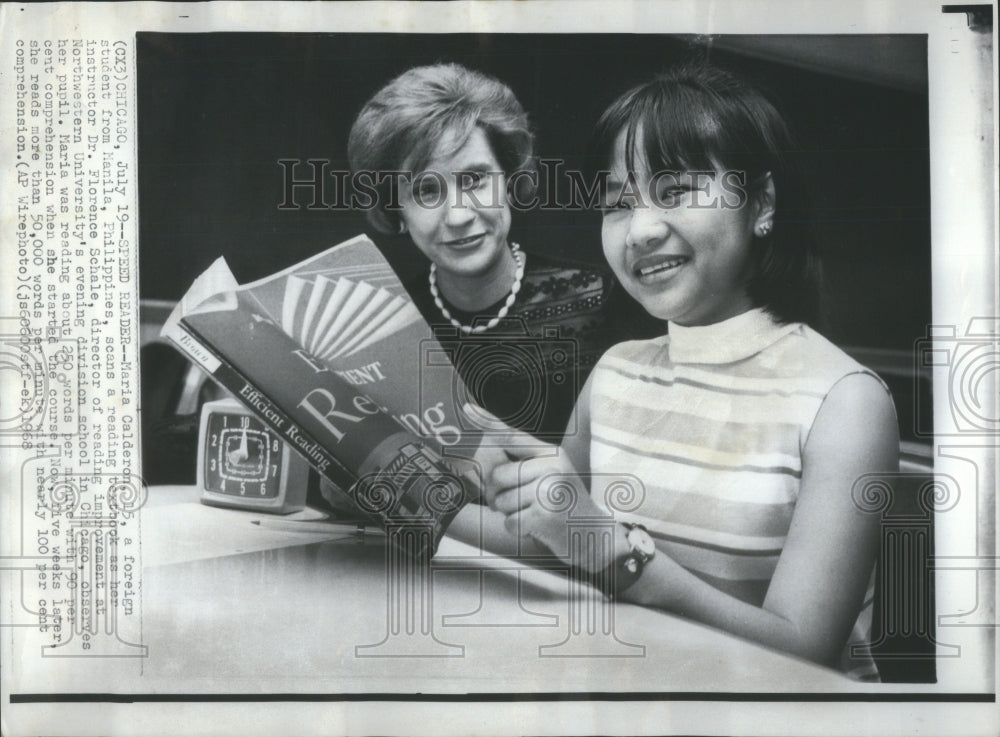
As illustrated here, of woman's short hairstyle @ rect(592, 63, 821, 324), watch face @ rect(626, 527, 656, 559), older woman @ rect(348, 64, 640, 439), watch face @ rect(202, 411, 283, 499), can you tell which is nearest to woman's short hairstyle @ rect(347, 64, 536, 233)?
older woman @ rect(348, 64, 640, 439)

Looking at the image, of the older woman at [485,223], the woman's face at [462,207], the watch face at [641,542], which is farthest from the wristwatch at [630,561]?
the woman's face at [462,207]

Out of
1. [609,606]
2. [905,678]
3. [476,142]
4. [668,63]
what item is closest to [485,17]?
[476,142]

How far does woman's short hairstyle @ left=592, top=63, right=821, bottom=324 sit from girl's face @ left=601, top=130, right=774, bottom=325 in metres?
0.02

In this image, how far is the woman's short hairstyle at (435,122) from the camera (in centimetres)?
162

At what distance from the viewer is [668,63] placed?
161 centimetres

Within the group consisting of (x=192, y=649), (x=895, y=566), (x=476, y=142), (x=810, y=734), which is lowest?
(x=810, y=734)

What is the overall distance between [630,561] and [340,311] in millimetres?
623

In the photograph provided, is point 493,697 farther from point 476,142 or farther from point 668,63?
point 668,63

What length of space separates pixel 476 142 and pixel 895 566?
0.96 metres

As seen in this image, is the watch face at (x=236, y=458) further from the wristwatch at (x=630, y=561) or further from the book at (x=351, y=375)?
the wristwatch at (x=630, y=561)

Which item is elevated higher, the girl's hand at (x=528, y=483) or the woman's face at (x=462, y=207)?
the woman's face at (x=462, y=207)

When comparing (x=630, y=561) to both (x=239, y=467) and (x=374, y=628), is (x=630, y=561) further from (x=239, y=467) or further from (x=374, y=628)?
(x=239, y=467)

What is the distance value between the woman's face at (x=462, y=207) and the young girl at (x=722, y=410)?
0.18 m

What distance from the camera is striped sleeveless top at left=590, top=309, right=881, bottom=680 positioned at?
5.20ft
